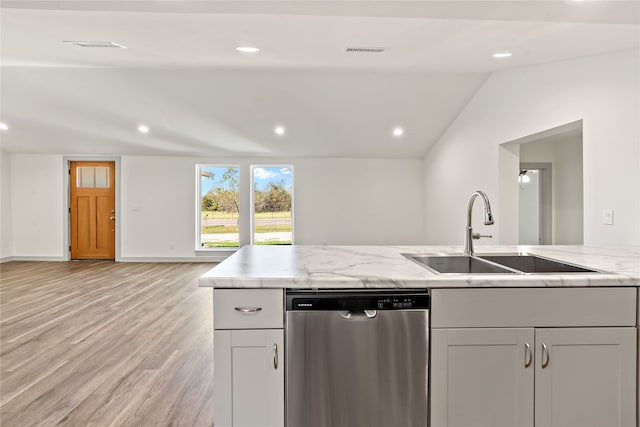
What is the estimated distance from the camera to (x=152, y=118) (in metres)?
5.95

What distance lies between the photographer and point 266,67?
435 cm

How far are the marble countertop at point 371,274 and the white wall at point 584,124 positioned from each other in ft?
3.79

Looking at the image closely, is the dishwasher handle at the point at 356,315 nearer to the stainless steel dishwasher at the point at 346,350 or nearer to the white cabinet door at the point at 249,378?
the stainless steel dishwasher at the point at 346,350

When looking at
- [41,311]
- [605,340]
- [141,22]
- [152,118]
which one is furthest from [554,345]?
[152,118]

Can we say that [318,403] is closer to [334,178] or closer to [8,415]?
[8,415]

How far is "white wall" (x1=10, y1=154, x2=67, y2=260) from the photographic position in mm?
7359

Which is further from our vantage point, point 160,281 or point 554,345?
point 160,281

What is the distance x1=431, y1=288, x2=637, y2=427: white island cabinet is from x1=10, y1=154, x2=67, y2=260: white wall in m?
8.20

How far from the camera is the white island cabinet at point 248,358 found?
4.61 feet

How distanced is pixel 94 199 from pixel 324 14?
6844 mm

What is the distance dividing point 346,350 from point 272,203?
628 cm

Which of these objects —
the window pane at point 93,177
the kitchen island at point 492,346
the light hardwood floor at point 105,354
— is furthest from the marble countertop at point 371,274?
the window pane at point 93,177

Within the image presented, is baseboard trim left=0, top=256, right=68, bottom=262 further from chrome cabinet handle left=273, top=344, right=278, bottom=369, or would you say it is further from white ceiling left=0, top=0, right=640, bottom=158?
chrome cabinet handle left=273, top=344, right=278, bottom=369

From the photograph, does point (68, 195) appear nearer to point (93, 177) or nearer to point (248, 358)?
point (93, 177)
